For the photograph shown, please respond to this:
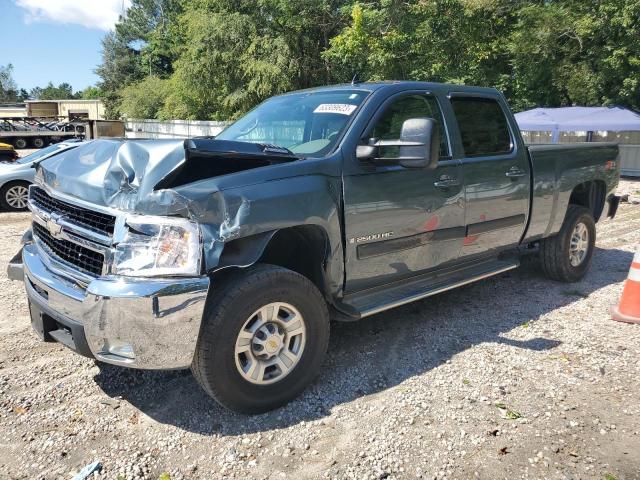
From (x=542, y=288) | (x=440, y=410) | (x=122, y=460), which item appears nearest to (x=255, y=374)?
(x=122, y=460)

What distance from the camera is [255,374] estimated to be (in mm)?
3141

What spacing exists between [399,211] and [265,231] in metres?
1.15

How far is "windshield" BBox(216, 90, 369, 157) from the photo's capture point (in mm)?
3781

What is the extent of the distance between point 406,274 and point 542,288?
2.49 metres

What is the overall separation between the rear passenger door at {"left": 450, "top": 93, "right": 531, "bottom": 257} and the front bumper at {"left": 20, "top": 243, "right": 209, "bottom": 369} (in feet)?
8.41

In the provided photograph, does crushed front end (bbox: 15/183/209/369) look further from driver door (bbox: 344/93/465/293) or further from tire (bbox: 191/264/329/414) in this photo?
driver door (bbox: 344/93/465/293)

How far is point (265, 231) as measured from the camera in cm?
309

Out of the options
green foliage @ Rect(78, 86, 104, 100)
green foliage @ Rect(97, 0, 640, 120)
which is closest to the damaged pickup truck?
green foliage @ Rect(97, 0, 640, 120)

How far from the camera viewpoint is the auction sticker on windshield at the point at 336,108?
3881mm

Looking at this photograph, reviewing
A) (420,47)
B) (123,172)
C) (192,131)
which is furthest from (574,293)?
(192,131)

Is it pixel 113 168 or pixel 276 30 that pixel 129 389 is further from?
pixel 276 30

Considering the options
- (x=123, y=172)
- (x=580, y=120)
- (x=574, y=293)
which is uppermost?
(x=580, y=120)

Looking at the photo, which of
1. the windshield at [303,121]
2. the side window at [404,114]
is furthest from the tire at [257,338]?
the side window at [404,114]

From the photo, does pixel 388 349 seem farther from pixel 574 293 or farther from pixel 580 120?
pixel 580 120
